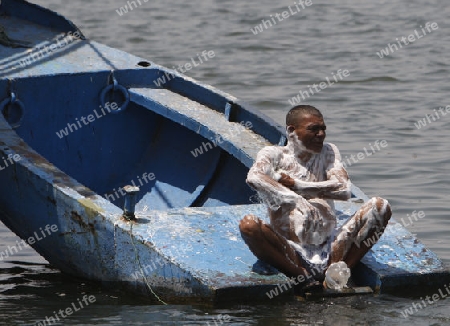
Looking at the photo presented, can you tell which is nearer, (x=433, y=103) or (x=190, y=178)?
(x=190, y=178)

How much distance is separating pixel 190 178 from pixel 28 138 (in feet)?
4.32

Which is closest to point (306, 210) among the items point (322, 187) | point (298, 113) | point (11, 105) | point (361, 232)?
point (322, 187)

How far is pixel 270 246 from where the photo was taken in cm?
659

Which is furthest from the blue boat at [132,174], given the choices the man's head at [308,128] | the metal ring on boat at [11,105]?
the man's head at [308,128]

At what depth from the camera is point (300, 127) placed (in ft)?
21.8

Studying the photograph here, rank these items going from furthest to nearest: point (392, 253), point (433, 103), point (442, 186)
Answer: point (433, 103) → point (442, 186) → point (392, 253)

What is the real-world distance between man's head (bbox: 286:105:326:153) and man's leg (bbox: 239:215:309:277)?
53cm

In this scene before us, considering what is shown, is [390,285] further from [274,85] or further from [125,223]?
[274,85]

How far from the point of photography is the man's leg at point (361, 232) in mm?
6672

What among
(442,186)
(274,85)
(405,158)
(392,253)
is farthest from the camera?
(274,85)

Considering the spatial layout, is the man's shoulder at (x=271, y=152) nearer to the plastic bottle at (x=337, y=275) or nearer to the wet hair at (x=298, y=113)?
the wet hair at (x=298, y=113)

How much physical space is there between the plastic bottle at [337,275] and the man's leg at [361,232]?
0.21ft

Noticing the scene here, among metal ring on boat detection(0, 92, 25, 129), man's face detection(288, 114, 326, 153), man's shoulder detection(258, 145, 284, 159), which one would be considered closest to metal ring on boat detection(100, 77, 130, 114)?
metal ring on boat detection(0, 92, 25, 129)

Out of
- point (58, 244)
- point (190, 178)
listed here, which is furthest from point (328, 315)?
point (190, 178)
